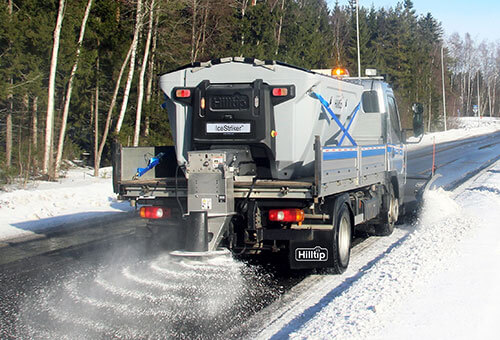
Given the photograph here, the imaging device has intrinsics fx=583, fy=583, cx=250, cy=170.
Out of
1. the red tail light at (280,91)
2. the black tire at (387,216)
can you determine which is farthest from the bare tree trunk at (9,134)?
the red tail light at (280,91)

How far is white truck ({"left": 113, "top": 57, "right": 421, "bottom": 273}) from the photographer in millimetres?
6977

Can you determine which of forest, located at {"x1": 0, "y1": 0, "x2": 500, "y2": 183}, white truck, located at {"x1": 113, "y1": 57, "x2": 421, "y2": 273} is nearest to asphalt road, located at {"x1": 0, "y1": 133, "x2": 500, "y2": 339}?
white truck, located at {"x1": 113, "y1": 57, "x2": 421, "y2": 273}

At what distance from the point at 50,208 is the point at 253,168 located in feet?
25.0

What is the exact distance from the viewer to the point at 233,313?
6.01m

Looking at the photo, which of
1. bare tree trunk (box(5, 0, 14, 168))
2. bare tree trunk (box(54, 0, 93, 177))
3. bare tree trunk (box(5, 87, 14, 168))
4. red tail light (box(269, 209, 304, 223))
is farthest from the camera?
bare tree trunk (box(54, 0, 93, 177))

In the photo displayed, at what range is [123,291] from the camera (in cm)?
681

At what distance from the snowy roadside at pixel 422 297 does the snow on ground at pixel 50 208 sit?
22.8 feet

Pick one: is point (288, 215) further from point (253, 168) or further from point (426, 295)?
Result: point (426, 295)

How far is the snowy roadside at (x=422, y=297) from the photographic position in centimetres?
501

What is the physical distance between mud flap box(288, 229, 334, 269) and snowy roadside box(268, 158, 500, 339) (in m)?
0.35

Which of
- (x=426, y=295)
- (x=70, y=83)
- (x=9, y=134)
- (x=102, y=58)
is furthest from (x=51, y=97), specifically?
(x=426, y=295)

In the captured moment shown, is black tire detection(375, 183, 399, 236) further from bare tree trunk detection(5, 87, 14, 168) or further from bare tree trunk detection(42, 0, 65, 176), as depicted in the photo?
bare tree trunk detection(42, 0, 65, 176)

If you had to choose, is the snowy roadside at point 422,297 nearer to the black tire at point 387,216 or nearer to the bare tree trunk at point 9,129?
the black tire at point 387,216

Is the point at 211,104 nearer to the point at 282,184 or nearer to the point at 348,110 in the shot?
the point at 282,184
